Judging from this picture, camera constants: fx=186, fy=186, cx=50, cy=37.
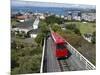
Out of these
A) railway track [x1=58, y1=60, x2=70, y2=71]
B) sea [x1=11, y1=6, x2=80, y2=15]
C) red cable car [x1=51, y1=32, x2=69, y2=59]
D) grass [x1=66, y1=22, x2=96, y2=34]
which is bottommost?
railway track [x1=58, y1=60, x2=70, y2=71]

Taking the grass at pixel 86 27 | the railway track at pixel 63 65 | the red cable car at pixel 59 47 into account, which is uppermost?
the grass at pixel 86 27

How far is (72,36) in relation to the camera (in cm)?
237

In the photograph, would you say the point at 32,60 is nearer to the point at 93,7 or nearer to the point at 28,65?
the point at 28,65

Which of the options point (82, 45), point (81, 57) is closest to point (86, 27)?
point (82, 45)

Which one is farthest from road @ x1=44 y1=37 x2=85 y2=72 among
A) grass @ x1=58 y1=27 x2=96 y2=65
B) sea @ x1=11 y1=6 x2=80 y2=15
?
sea @ x1=11 y1=6 x2=80 y2=15

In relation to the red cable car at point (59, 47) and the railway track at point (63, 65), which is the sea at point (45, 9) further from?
the railway track at point (63, 65)

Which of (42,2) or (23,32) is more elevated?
(42,2)

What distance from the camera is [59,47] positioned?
7.63ft

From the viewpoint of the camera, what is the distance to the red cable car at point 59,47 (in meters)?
2.29

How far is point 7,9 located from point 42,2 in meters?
0.43

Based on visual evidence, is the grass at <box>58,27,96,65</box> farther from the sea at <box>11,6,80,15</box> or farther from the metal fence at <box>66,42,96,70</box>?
the sea at <box>11,6,80,15</box>

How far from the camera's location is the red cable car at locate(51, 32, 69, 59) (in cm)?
229

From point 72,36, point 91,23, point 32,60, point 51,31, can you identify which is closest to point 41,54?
point 32,60

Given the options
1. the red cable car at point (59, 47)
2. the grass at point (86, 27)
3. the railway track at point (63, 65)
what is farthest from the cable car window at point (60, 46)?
the grass at point (86, 27)
